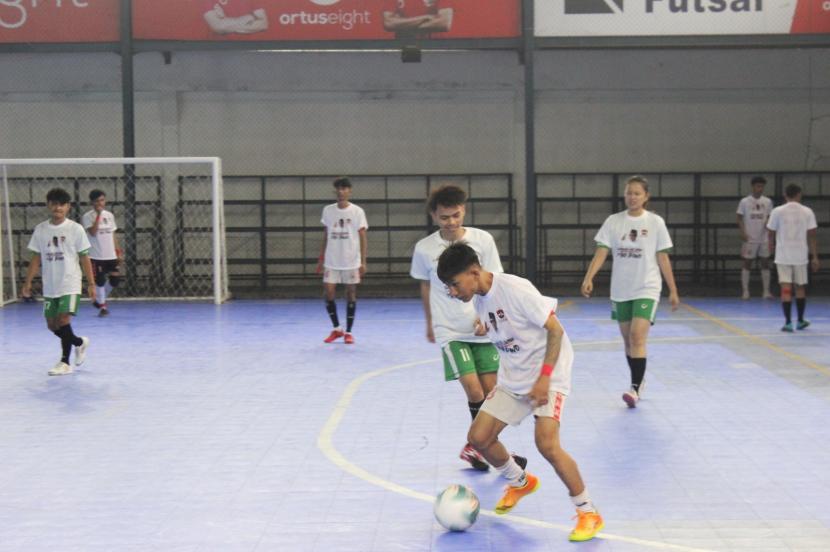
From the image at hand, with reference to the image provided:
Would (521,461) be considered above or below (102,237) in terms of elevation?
below

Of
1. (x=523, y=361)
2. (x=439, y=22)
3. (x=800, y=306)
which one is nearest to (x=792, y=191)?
(x=800, y=306)

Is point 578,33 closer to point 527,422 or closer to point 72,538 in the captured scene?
point 527,422

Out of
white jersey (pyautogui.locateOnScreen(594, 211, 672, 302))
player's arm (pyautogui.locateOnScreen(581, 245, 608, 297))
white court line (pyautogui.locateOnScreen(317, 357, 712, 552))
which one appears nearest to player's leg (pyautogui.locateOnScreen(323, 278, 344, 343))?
white court line (pyautogui.locateOnScreen(317, 357, 712, 552))

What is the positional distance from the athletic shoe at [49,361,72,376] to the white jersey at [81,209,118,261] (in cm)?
581

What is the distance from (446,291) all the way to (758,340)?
23.8 ft

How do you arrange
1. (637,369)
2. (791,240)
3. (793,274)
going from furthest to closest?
(793,274), (791,240), (637,369)

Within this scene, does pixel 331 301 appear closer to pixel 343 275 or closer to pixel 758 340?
pixel 343 275

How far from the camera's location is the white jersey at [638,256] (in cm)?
902

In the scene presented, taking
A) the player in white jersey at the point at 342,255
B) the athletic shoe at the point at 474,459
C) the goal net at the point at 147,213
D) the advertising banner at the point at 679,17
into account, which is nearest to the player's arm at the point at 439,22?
the advertising banner at the point at 679,17

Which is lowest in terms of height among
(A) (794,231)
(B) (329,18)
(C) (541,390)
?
(C) (541,390)

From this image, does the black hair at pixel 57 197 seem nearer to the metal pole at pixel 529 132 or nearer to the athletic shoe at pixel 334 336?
the athletic shoe at pixel 334 336

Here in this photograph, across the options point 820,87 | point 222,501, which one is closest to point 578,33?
point 820,87

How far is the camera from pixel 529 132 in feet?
59.9

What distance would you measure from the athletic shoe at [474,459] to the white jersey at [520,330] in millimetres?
1303
